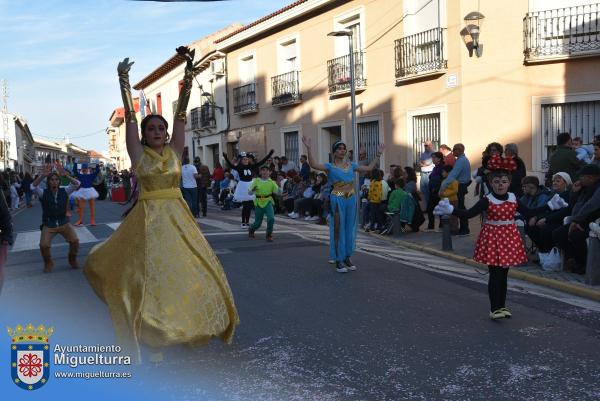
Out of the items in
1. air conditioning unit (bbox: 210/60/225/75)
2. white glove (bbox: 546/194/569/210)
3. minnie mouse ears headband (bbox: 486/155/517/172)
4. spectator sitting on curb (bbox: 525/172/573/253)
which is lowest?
spectator sitting on curb (bbox: 525/172/573/253)

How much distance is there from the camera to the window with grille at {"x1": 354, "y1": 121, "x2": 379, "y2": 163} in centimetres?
1856

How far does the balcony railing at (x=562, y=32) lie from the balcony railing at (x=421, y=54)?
7.05 ft

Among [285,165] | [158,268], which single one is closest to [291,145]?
[285,165]

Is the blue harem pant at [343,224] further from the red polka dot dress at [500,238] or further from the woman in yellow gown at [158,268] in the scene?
the woman in yellow gown at [158,268]

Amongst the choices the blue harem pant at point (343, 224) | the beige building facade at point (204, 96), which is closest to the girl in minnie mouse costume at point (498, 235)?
the blue harem pant at point (343, 224)

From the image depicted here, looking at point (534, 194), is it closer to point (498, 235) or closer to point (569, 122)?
point (498, 235)

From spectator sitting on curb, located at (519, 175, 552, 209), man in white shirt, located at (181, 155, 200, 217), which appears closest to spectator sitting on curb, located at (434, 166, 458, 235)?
spectator sitting on curb, located at (519, 175, 552, 209)

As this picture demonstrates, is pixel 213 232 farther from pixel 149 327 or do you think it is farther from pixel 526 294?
pixel 149 327

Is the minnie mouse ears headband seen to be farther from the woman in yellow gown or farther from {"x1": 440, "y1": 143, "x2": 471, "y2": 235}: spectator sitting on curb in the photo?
{"x1": 440, "y1": 143, "x2": 471, "y2": 235}: spectator sitting on curb

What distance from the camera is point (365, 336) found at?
5.02m

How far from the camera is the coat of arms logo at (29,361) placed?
380 cm

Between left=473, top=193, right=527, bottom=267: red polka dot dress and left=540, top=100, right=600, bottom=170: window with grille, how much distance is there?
9.12 meters

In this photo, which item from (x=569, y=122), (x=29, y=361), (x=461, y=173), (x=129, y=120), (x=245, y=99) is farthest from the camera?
(x=245, y=99)

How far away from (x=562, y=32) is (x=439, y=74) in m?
3.04
